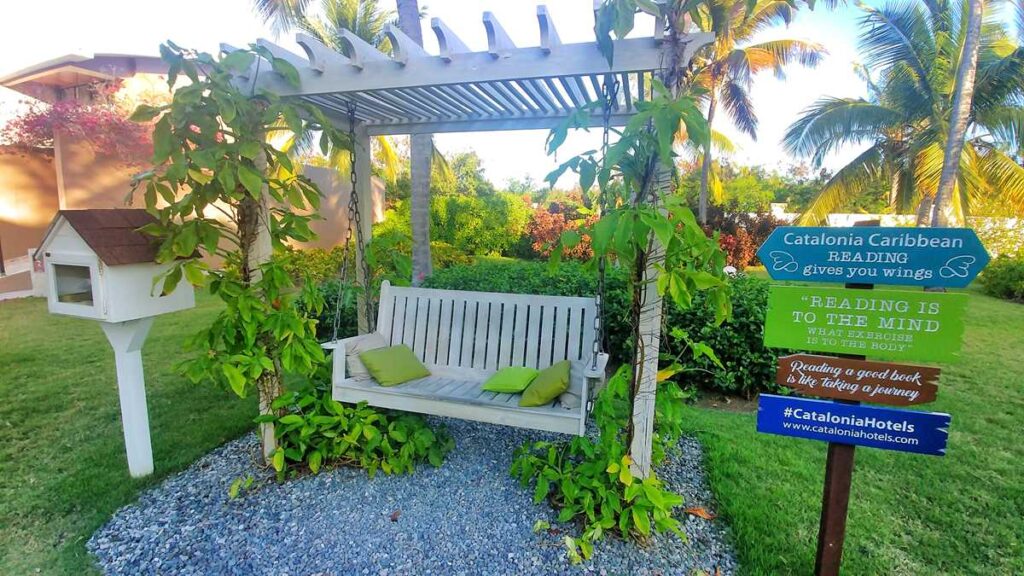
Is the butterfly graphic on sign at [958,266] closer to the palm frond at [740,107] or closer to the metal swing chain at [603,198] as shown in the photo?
the metal swing chain at [603,198]

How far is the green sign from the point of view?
5.45 ft

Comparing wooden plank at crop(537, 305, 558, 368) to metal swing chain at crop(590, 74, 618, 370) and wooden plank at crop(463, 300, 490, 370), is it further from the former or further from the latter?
metal swing chain at crop(590, 74, 618, 370)

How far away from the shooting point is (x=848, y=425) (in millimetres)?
1774

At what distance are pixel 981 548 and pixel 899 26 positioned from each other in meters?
10.6

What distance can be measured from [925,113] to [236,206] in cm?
1184

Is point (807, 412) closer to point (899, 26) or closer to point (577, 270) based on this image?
point (577, 270)

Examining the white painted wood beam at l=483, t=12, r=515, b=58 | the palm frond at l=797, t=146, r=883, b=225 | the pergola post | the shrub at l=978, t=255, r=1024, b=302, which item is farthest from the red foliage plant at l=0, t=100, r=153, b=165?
the shrub at l=978, t=255, r=1024, b=302

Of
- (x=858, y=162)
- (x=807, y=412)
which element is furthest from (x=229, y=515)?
(x=858, y=162)

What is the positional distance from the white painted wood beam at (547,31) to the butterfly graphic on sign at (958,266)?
171 cm

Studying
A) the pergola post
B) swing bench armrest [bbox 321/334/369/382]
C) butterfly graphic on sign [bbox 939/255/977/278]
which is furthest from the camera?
the pergola post

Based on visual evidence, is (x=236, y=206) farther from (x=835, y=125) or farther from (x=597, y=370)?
(x=835, y=125)

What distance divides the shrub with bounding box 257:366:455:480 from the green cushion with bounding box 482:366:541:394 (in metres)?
0.49

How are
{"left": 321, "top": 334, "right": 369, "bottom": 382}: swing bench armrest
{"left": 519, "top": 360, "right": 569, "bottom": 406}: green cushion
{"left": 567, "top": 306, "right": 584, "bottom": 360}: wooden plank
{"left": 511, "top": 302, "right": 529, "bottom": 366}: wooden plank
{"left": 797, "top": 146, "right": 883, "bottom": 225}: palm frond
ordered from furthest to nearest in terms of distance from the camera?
{"left": 797, "top": 146, "right": 883, "bottom": 225}: palm frond → {"left": 511, "top": 302, "right": 529, "bottom": 366}: wooden plank → {"left": 567, "top": 306, "right": 584, "bottom": 360}: wooden plank → {"left": 321, "top": 334, "right": 369, "bottom": 382}: swing bench armrest → {"left": 519, "top": 360, "right": 569, "bottom": 406}: green cushion

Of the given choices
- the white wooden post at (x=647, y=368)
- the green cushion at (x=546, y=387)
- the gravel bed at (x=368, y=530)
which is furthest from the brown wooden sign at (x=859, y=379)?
the green cushion at (x=546, y=387)
